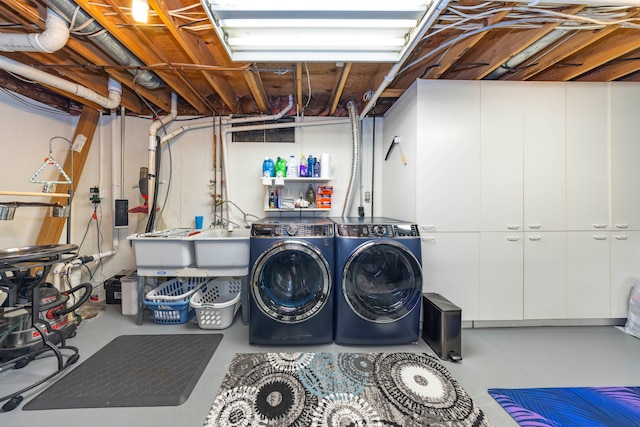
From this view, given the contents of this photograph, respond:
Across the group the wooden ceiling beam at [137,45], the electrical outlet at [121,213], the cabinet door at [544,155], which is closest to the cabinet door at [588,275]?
the cabinet door at [544,155]

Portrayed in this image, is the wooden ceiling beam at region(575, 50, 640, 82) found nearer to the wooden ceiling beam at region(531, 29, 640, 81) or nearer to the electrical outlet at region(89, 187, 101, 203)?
the wooden ceiling beam at region(531, 29, 640, 81)

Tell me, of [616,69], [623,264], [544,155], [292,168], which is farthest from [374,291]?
[616,69]

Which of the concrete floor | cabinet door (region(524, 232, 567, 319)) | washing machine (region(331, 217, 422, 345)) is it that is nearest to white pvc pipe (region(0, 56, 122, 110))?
the concrete floor

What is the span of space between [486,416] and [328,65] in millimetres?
2853

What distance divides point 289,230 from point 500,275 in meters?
2.05

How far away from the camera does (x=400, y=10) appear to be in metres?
1.25

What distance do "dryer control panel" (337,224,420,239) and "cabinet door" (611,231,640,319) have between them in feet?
6.79

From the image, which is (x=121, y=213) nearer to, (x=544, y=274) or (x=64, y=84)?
(x=64, y=84)

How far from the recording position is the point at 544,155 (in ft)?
7.01

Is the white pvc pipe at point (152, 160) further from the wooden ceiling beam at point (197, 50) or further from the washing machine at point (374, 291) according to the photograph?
the washing machine at point (374, 291)

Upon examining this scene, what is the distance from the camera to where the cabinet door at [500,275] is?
2.13 m

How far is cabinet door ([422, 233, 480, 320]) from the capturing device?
6.93 feet

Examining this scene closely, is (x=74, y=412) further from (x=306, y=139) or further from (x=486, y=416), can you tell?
(x=306, y=139)

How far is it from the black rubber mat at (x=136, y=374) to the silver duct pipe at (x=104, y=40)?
2.40 m
